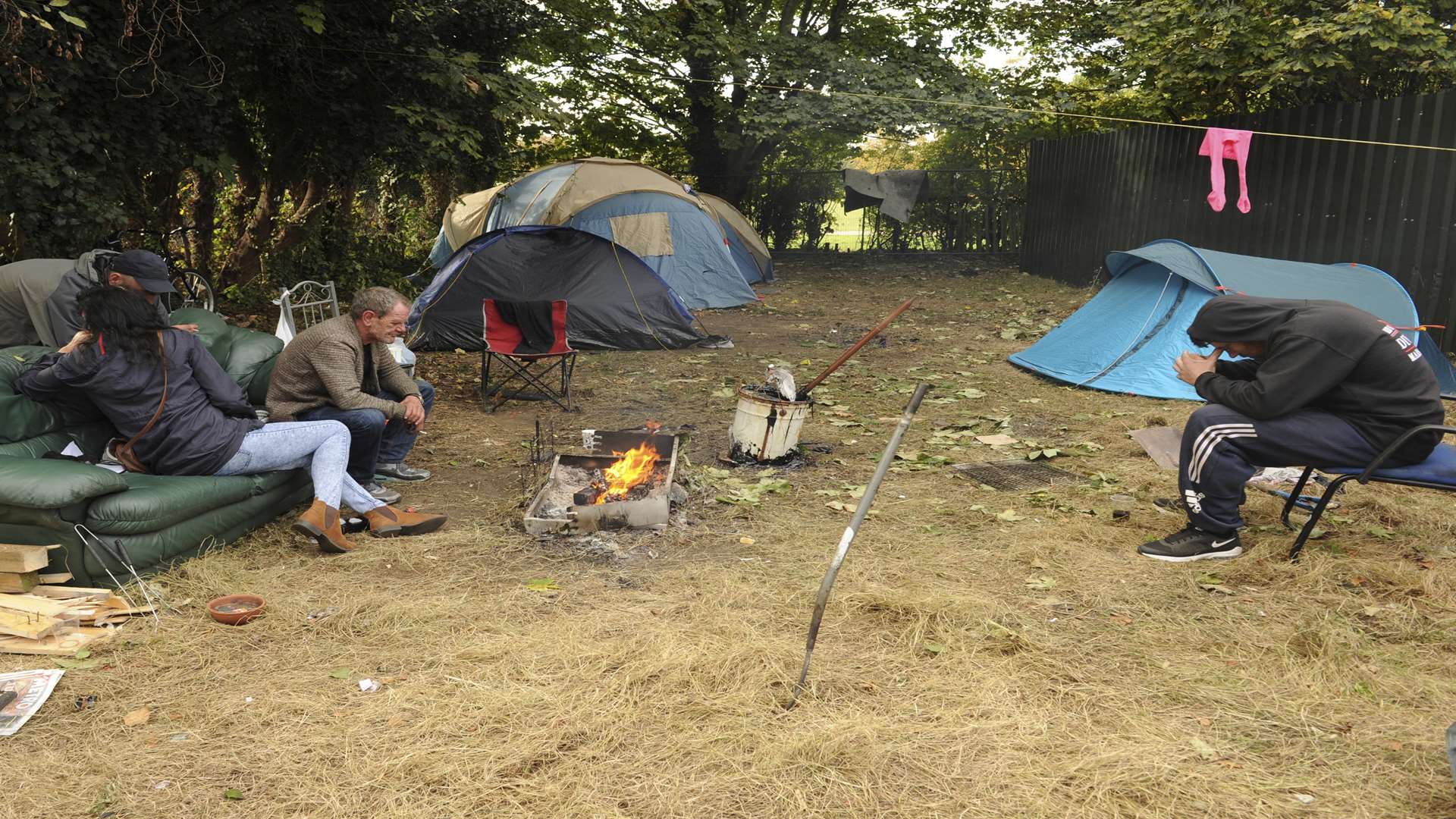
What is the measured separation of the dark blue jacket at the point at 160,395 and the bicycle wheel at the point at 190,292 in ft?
10.7

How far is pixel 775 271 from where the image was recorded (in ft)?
55.5

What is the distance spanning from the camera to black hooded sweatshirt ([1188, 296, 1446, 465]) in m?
3.86

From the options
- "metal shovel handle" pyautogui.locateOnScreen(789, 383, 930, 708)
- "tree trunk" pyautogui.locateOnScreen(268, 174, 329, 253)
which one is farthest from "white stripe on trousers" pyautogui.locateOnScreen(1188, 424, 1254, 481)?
"tree trunk" pyautogui.locateOnScreen(268, 174, 329, 253)

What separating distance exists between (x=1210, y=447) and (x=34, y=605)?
15.3ft

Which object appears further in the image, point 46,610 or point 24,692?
point 46,610

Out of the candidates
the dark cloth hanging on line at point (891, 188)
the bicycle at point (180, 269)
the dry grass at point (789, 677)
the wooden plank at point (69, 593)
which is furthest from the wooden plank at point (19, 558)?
the dark cloth hanging on line at point (891, 188)

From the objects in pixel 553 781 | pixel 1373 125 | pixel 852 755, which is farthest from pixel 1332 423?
pixel 1373 125

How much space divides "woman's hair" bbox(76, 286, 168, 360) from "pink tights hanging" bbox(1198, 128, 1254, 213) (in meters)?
8.56

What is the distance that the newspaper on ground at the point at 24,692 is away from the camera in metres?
2.88

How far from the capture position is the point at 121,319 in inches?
154

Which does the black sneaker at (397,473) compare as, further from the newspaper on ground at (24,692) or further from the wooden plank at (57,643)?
the newspaper on ground at (24,692)

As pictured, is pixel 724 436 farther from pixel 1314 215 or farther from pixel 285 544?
pixel 1314 215

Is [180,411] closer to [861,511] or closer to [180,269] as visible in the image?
[861,511]

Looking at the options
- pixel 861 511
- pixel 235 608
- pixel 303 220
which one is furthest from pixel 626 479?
pixel 303 220
